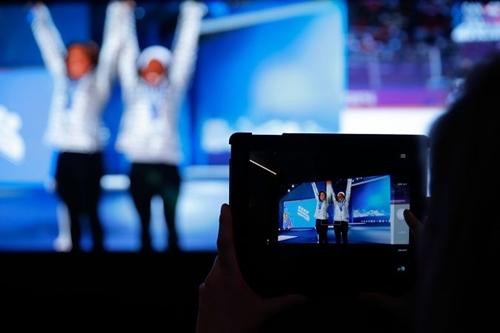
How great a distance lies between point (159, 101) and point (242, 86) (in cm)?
41

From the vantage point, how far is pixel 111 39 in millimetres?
3117

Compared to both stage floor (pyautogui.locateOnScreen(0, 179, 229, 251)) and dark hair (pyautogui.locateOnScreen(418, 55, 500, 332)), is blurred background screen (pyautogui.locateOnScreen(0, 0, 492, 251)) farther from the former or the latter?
dark hair (pyautogui.locateOnScreen(418, 55, 500, 332))

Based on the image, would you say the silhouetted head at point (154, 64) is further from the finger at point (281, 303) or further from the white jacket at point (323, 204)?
the finger at point (281, 303)

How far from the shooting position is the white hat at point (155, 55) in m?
3.08

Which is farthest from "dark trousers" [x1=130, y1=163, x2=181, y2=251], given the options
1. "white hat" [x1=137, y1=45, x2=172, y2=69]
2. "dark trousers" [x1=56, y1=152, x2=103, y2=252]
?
"white hat" [x1=137, y1=45, x2=172, y2=69]

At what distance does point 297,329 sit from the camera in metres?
0.63

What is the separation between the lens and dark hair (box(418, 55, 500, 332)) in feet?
1.20

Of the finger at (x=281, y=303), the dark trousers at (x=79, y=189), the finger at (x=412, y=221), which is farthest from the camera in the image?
the dark trousers at (x=79, y=189)

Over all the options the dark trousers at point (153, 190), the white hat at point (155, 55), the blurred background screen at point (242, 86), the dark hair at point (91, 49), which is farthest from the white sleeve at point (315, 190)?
the dark hair at point (91, 49)

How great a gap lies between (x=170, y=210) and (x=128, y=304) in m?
0.52

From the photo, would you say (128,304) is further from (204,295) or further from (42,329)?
(204,295)

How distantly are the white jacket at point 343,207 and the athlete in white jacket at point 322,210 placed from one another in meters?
0.01

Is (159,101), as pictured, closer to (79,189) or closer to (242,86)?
(242,86)

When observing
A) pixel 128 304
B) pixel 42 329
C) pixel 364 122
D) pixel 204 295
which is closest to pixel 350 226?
Result: pixel 204 295
